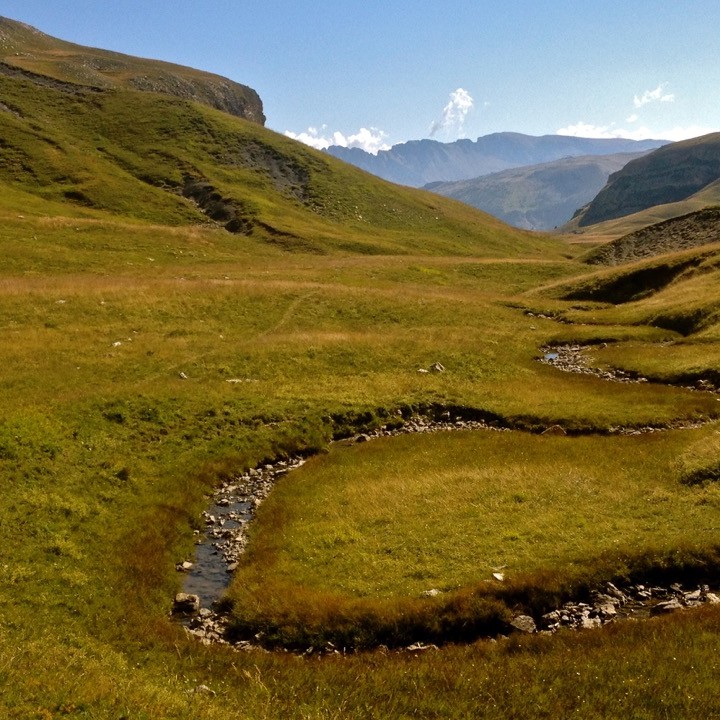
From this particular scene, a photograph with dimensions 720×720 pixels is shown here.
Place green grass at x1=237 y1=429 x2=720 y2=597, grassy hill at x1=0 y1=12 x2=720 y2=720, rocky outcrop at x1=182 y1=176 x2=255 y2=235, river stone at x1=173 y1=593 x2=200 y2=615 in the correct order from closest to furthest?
grassy hill at x1=0 y1=12 x2=720 y2=720
river stone at x1=173 y1=593 x2=200 y2=615
green grass at x1=237 y1=429 x2=720 y2=597
rocky outcrop at x1=182 y1=176 x2=255 y2=235

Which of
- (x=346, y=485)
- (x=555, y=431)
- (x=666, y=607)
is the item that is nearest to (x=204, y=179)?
(x=555, y=431)

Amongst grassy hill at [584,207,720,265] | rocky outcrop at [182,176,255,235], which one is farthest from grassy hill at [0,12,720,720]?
rocky outcrop at [182,176,255,235]

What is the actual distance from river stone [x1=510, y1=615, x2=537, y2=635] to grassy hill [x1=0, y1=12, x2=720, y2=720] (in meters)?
0.56

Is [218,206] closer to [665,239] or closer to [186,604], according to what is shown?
Result: [665,239]

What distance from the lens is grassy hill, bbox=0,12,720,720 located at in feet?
50.8

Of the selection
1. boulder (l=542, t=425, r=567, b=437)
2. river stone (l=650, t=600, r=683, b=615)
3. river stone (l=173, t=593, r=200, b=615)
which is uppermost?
boulder (l=542, t=425, r=567, b=437)

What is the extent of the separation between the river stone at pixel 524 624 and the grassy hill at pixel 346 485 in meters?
0.56

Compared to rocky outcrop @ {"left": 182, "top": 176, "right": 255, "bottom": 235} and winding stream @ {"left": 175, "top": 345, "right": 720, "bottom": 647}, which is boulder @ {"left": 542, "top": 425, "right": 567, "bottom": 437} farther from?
rocky outcrop @ {"left": 182, "top": 176, "right": 255, "bottom": 235}

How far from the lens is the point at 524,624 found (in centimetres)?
1820

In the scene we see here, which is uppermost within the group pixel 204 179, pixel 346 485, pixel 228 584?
pixel 204 179

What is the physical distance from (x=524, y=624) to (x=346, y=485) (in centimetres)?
1140

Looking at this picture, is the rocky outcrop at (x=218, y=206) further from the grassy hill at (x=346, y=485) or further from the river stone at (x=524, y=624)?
the river stone at (x=524, y=624)

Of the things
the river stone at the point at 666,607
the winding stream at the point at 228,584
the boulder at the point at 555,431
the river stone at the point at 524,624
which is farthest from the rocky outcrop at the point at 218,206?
the river stone at the point at 666,607

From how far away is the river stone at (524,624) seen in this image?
18.1 m
